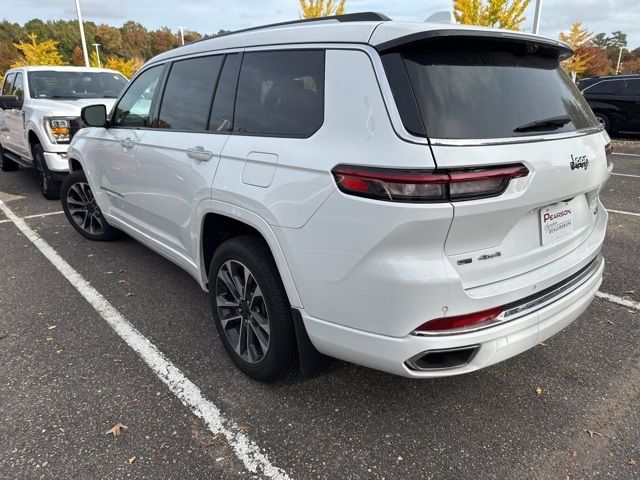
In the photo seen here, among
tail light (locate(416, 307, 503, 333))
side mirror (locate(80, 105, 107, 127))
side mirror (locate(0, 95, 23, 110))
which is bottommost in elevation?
tail light (locate(416, 307, 503, 333))

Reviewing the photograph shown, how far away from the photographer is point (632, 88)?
12656 millimetres

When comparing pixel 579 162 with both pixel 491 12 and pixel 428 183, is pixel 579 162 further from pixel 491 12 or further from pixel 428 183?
pixel 491 12

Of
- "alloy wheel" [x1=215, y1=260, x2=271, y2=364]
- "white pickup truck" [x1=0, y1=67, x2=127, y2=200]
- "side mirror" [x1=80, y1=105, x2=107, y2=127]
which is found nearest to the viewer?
"alloy wheel" [x1=215, y1=260, x2=271, y2=364]

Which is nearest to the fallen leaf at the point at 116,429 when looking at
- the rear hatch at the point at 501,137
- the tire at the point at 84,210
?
the rear hatch at the point at 501,137

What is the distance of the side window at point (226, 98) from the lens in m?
2.68

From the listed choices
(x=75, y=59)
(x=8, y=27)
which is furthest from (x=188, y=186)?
(x=8, y=27)

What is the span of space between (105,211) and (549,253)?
156 inches

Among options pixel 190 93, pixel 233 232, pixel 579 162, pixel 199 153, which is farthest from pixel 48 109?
pixel 579 162

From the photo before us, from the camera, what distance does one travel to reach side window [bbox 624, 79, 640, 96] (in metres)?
12.6

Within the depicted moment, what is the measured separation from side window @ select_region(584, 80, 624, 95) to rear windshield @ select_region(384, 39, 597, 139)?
1311cm

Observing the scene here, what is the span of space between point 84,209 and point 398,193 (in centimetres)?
446

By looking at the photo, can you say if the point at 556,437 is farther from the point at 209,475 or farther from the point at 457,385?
the point at 209,475

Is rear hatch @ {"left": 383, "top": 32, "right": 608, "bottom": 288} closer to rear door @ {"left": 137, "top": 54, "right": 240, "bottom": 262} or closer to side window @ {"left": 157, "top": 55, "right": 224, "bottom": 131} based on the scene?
rear door @ {"left": 137, "top": 54, "right": 240, "bottom": 262}

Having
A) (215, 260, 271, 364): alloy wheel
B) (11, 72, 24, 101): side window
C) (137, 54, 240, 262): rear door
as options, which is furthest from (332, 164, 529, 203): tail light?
(11, 72, 24, 101): side window
